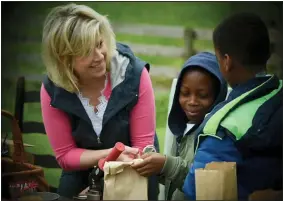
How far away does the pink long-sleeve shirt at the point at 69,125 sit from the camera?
4.01 ft

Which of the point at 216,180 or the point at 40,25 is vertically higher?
the point at 40,25

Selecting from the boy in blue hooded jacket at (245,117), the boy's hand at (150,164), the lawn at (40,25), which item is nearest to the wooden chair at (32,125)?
the lawn at (40,25)

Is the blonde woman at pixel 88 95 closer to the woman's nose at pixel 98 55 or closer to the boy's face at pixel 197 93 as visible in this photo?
the woman's nose at pixel 98 55

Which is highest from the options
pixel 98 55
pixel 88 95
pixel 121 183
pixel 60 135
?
pixel 98 55

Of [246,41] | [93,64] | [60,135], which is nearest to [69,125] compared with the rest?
[60,135]

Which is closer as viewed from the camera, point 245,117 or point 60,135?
point 245,117

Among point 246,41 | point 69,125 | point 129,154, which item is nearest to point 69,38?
point 69,125

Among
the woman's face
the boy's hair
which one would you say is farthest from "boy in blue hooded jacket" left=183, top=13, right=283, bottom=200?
the woman's face

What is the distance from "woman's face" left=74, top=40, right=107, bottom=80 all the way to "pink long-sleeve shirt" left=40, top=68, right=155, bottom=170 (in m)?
0.05

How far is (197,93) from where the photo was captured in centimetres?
117

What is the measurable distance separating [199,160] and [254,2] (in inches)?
17.1

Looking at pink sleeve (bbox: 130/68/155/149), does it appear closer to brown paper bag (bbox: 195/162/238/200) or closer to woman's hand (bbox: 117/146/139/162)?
woman's hand (bbox: 117/146/139/162)

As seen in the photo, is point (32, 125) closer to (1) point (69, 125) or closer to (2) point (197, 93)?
(1) point (69, 125)

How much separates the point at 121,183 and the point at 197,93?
0.30 metres
